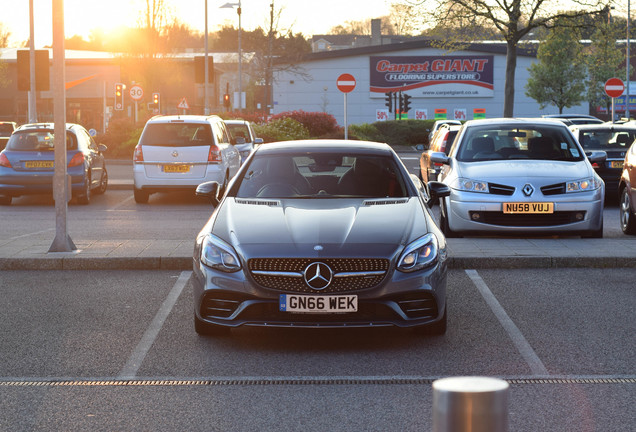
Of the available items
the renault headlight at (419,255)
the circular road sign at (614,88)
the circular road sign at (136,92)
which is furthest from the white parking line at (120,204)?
the circular road sign at (136,92)

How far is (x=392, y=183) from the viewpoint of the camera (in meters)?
7.86

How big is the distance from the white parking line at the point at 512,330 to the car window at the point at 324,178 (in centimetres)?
119

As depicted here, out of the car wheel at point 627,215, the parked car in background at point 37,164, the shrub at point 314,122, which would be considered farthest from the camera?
the shrub at point 314,122

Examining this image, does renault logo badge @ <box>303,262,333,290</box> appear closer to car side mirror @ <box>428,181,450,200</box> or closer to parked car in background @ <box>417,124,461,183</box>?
car side mirror @ <box>428,181,450,200</box>

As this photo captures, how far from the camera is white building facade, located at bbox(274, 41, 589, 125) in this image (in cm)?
7062

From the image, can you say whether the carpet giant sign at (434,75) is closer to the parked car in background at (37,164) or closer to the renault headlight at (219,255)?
the parked car in background at (37,164)

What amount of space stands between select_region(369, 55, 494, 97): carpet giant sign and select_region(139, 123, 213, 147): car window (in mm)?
53209

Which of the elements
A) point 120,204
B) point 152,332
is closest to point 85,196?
point 120,204

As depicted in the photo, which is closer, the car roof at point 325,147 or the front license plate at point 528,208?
the car roof at point 325,147

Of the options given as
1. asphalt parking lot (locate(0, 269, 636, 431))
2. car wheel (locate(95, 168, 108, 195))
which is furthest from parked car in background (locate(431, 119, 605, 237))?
car wheel (locate(95, 168, 108, 195))

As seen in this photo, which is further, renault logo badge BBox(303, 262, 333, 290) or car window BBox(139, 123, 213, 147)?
car window BBox(139, 123, 213, 147)

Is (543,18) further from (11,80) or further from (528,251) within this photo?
(11,80)

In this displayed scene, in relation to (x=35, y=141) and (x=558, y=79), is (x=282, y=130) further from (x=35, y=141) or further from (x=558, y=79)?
(x=558, y=79)

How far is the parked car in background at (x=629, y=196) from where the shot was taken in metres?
12.7
